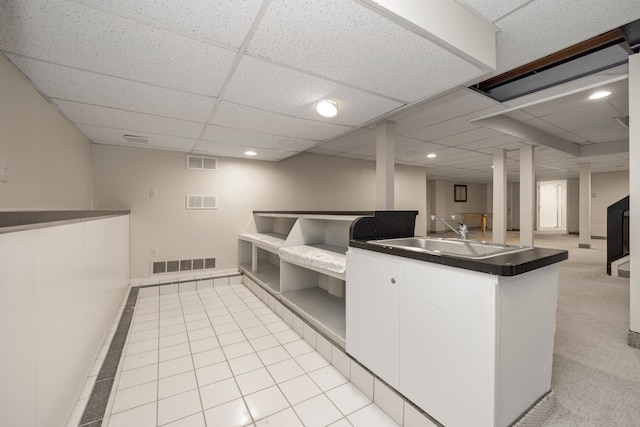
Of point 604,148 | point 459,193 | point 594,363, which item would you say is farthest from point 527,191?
point 459,193

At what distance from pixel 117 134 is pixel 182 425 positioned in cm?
307

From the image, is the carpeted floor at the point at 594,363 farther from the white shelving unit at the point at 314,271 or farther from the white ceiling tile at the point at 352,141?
the white ceiling tile at the point at 352,141

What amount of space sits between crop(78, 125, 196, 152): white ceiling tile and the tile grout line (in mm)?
2031

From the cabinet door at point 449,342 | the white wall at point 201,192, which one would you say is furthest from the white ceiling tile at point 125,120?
the cabinet door at point 449,342

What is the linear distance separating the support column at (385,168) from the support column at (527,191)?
3.22m

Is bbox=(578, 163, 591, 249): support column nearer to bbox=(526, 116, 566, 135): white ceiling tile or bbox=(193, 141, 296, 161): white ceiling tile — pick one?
bbox=(526, 116, 566, 135): white ceiling tile

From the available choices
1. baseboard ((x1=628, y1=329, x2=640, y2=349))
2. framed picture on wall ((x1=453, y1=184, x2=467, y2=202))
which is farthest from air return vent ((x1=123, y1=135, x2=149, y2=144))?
framed picture on wall ((x1=453, y1=184, x2=467, y2=202))

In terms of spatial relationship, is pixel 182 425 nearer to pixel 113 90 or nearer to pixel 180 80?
pixel 180 80

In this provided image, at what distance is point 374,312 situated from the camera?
159 cm

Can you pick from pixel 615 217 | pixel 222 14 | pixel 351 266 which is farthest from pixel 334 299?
pixel 615 217

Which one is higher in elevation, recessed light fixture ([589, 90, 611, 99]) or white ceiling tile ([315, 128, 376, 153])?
recessed light fixture ([589, 90, 611, 99])

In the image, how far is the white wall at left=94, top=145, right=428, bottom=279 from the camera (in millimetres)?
3629

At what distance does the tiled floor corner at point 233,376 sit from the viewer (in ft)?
4.83

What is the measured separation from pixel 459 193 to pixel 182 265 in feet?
33.5
